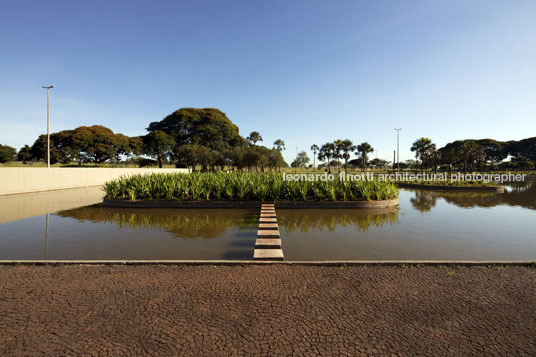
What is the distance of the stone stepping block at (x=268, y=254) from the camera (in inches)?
190

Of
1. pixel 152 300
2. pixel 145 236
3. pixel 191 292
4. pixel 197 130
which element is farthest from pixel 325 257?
→ pixel 197 130

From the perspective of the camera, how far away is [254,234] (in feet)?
22.6

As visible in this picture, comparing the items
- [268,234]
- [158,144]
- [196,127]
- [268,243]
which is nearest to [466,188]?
[268,234]

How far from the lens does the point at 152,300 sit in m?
3.37

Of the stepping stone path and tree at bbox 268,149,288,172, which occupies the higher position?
tree at bbox 268,149,288,172

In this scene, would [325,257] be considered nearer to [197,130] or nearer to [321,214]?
[321,214]

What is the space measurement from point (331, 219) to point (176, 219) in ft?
17.8

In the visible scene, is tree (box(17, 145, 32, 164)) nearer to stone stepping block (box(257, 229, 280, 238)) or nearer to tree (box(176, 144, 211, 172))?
tree (box(176, 144, 211, 172))

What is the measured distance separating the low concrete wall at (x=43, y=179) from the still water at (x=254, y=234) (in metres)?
7.06

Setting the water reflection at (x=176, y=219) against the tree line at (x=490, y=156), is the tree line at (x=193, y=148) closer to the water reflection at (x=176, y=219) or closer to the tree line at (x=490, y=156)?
the tree line at (x=490, y=156)

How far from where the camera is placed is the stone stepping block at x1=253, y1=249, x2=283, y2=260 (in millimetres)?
4820

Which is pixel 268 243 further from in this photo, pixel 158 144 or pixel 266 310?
pixel 158 144

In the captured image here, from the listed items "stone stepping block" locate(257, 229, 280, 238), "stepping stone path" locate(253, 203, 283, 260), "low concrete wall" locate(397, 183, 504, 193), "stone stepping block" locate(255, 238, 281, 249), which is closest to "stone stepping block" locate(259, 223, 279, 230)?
"stepping stone path" locate(253, 203, 283, 260)

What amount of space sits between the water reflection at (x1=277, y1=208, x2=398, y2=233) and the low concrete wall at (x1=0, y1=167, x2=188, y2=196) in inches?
669
